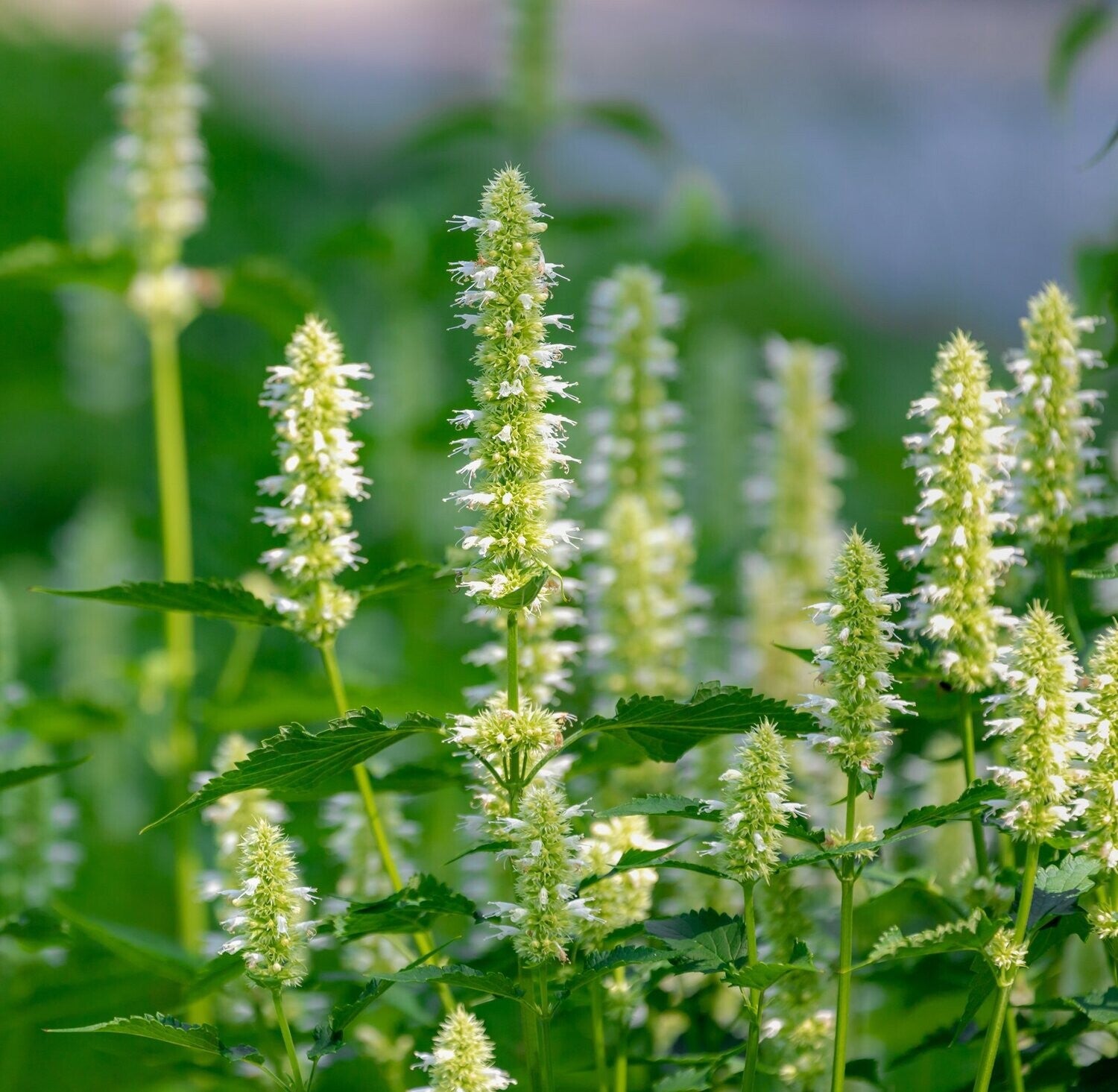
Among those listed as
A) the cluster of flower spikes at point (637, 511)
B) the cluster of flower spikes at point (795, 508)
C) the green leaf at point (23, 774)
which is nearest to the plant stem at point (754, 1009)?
the green leaf at point (23, 774)

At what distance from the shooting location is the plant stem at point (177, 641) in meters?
3.61

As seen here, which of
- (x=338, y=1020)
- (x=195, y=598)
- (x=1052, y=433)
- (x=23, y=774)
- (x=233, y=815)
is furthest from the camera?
(x=233, y=815)

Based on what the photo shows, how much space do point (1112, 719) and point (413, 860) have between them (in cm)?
238

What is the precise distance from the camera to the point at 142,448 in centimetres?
925

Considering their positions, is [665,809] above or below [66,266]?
below

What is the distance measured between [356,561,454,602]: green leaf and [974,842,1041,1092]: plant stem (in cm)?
90

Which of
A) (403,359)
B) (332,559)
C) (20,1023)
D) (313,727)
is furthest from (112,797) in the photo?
(332,559)

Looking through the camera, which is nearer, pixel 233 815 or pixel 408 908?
pixel 408 908

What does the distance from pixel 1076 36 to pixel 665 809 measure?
197cm

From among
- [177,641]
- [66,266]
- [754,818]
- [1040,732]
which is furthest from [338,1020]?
[66,266]

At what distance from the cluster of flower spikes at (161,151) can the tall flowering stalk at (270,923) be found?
7.78 feet

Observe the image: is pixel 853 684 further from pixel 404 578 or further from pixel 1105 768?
pixel 404 578

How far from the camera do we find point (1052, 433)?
2.42m

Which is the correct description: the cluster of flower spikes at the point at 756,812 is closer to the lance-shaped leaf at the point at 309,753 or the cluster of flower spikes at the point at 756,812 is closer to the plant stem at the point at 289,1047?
the lance-shaped leaf at the point at 309,753
